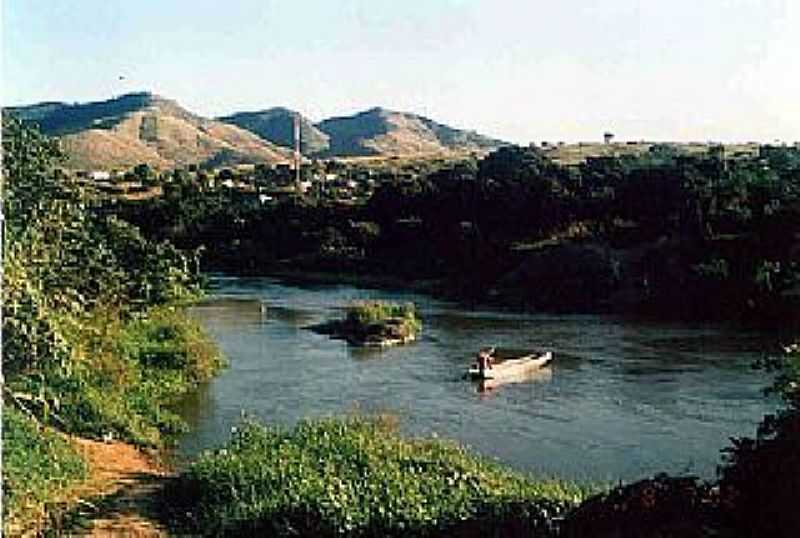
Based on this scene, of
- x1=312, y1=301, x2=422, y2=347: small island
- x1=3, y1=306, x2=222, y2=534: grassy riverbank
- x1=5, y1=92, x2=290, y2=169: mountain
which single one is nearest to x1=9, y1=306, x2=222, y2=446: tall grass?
x1=3, y1=306, x2=222, y2=534: grassy riverbank

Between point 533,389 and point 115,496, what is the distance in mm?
13330

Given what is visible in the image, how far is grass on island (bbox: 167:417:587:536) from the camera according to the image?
1226cm

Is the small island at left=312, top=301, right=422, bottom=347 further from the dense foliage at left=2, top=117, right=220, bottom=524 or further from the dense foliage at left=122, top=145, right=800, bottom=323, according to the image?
the dense foliage at left=122, top=145, right=800, bottom=323

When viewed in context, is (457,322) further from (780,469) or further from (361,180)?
(361,180)

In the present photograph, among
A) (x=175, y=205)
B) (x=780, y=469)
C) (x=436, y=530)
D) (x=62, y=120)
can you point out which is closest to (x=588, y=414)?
(x=436, y=530)

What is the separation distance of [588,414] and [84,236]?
987 cm

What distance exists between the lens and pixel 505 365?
A: 27.1m

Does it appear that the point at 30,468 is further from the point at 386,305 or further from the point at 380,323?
the point at 386,305

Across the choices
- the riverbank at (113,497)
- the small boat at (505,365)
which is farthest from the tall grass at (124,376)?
the small boat at (505,365)

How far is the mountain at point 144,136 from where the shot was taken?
123750 mm

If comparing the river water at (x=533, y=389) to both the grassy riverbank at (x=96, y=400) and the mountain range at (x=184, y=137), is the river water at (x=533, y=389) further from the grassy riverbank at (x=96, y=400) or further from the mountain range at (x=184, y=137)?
the mountain range at (x=184, y=137)

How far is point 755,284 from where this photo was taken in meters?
38.6

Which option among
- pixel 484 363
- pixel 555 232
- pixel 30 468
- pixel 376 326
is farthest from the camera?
pixel 555 232

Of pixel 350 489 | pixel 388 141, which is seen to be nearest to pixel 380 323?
pixel 350 489
